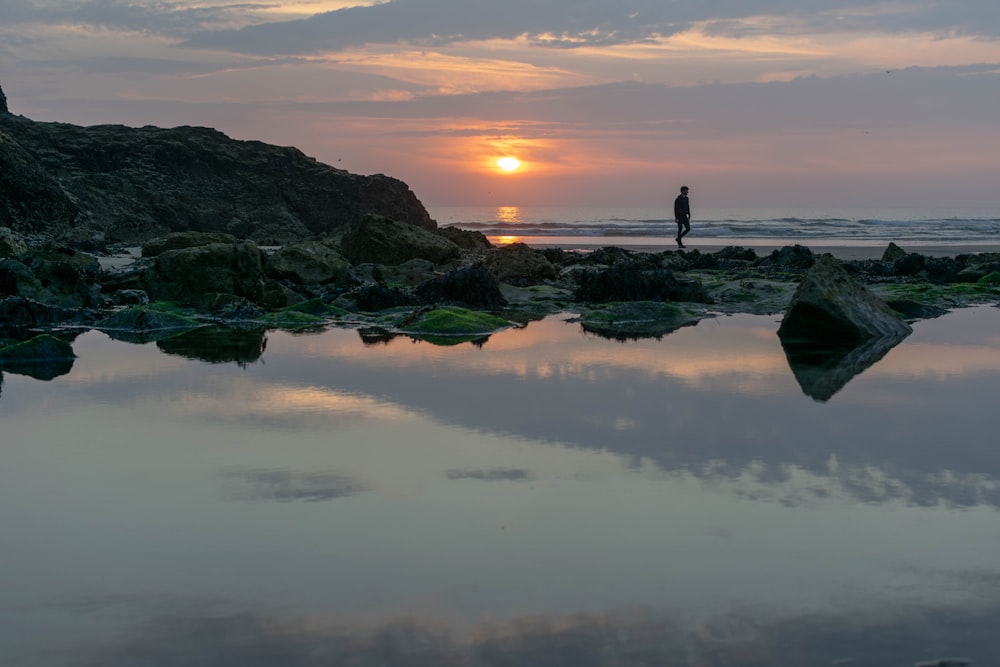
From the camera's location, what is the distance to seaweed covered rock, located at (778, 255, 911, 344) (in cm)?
1199

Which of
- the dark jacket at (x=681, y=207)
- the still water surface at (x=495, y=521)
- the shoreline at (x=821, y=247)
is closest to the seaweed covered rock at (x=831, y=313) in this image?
the still water surface at (x=495, y=521)

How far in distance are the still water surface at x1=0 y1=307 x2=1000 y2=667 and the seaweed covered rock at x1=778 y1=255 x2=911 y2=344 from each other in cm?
279

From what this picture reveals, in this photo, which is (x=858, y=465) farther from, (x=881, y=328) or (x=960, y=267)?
(x=960, y=267)

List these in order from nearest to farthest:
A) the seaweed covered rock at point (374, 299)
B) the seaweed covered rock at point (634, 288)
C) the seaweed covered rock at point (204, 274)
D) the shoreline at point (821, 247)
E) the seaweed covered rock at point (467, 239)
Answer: the seaweed covered rock at point (374, 299)
the seaweed covered rock at point (204, 274)
the seaweed covered rock at point (634, 288)
the seaweed covered rock at point (467, 239)
the shoreline at point (821, 247)

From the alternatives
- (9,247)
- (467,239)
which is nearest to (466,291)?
(9,247)

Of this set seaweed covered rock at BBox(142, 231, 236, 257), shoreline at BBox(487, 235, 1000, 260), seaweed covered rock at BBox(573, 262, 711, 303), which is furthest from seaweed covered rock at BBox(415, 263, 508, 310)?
shoreline at BBox(487, 235, 1000, 260)

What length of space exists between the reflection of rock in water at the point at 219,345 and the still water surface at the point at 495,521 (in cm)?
132

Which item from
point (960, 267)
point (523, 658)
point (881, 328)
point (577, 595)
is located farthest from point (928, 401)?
point (960, 267)

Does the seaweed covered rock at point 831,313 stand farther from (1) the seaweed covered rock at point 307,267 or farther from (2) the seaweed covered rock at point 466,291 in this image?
(1) the seaweed covered rock at point 307,267

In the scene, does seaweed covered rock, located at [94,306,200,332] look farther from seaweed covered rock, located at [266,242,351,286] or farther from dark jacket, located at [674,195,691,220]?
dark jacket, located at [674,195,691,220]

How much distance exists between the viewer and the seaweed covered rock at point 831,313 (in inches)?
472

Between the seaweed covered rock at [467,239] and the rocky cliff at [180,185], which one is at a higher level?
the rocky cliff at [180,185]

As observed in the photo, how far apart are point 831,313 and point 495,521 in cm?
798

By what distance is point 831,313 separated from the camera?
1200 centimetres
